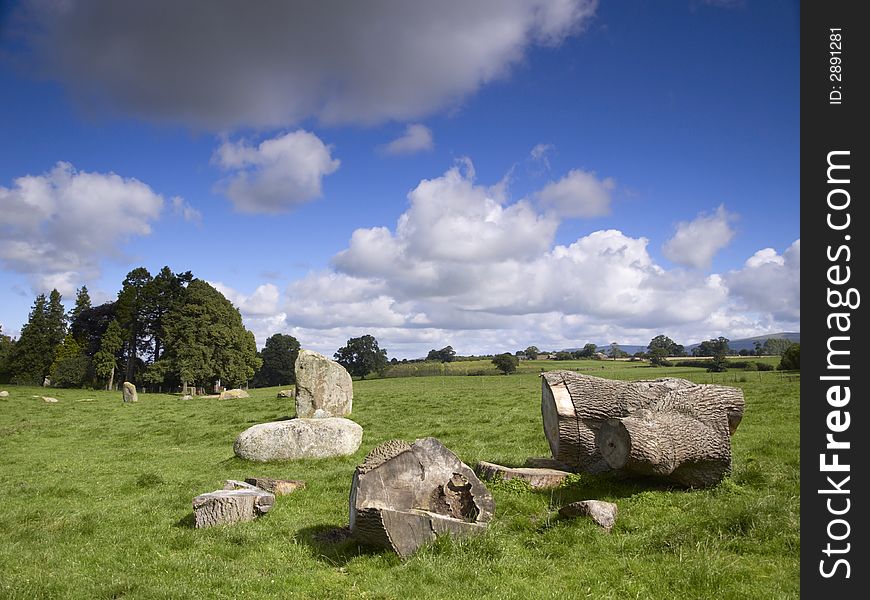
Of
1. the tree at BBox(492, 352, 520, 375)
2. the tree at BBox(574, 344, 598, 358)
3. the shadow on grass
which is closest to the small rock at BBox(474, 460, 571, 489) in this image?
the shadow on grass

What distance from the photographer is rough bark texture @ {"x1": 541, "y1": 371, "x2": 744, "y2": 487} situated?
10.9m

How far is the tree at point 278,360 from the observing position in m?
88.5

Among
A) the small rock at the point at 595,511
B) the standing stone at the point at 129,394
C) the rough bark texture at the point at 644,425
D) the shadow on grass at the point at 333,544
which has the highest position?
the rough bark texture at the point at 644,425

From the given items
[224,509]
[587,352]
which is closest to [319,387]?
[224,509]

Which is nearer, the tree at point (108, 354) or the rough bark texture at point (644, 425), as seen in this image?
the rough bark texture at point (644, 425)

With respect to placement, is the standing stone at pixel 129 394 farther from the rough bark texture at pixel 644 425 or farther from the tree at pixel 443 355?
the tree at pixel 443 355

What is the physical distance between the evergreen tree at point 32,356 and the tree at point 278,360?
30.0 metres

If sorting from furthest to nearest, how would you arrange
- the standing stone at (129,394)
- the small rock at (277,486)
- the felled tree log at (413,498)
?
the standing stone at (129,394) < the small rock at (277,486) < the felled tree log at (413,498)

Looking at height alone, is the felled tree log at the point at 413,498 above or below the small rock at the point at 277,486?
above

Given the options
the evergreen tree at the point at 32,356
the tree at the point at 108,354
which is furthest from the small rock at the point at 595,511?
the evergreen tree at the point at 32,356

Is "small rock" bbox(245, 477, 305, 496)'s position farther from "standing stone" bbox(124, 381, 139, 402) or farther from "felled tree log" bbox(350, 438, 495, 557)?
"standing stone" bbox(124, 381, 139, 402)

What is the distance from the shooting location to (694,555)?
8.26 m

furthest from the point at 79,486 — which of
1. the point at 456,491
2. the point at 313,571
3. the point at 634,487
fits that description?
the point at 634,487

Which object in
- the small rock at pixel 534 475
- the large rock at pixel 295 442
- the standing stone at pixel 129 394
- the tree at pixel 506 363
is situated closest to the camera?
the small rock at pixel 534 475
